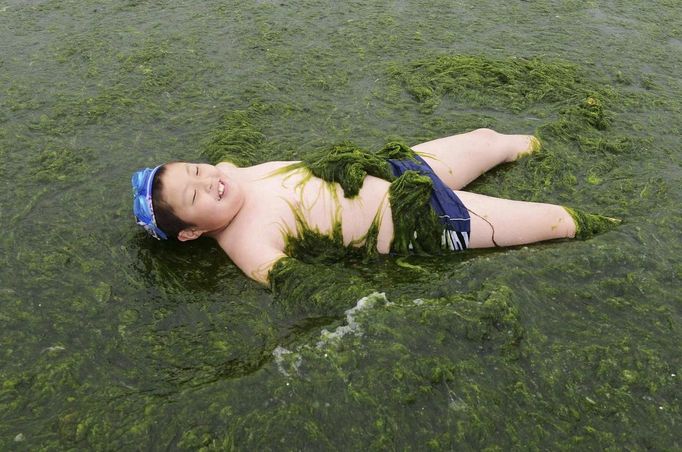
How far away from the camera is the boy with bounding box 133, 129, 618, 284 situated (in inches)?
142

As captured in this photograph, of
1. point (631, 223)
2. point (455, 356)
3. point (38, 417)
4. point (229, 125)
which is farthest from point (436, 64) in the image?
point (38, 417)

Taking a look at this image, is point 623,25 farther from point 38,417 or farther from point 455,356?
point 38,417

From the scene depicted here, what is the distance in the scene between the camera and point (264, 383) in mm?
2785

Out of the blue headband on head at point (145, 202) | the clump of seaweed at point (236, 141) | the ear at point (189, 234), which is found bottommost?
the ear at point (189, 234)

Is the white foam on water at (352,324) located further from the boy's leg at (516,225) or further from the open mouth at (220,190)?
the open mouth at (220,190)

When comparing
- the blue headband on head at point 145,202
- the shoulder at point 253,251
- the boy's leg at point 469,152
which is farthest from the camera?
the boy's leg at point 469,152

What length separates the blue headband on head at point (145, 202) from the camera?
360cm

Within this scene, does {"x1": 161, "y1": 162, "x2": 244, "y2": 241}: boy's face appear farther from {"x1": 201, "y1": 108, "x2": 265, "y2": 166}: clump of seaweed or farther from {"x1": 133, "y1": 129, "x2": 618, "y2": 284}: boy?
{"x1": 201, "y1": 108, "x2": 265, "y2": 166}: clump of seaweed

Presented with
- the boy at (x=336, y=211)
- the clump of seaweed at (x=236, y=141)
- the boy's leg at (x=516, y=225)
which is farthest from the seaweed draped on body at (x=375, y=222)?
the clump of seaweed at (x=236, y=141)

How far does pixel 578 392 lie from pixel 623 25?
450cm

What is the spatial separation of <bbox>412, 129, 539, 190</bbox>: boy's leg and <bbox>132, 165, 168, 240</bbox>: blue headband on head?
1.76 m

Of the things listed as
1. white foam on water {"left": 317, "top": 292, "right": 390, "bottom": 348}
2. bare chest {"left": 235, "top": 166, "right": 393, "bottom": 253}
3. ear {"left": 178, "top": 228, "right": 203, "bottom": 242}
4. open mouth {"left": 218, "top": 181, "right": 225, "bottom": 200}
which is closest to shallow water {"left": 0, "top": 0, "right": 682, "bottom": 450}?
white foam on water {"left": 317, "top": 292, "right": 390, "bottom": 348}

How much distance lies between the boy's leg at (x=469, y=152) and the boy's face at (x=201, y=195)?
4.39 feet

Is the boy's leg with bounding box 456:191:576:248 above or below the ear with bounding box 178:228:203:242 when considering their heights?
below
